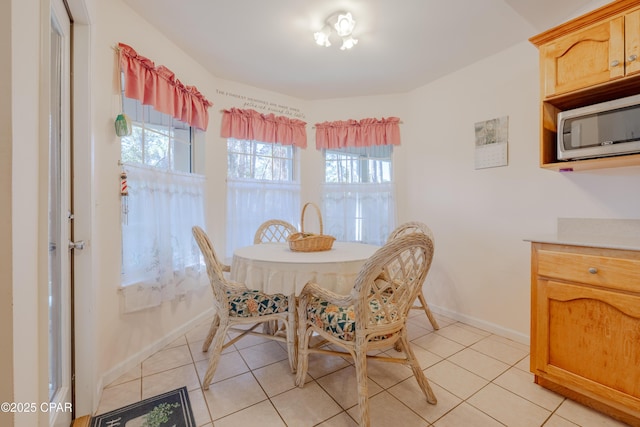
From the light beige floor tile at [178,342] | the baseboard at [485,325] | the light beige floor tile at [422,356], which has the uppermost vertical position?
the baseboard at [485,325]

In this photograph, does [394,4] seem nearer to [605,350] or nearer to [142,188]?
[142,188]

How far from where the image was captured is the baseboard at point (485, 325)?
2.17 meters

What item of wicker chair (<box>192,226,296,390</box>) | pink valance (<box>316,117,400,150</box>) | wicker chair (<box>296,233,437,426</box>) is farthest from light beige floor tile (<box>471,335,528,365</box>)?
pink valance (<box>316,117,400,150</box>)

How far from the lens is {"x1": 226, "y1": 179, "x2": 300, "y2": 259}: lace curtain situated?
2.83m

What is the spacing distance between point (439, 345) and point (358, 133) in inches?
90.0

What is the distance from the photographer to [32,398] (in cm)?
66

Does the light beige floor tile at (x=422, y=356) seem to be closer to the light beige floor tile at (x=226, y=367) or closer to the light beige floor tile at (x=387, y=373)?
the light beige floor tile at (x=387, y=373)

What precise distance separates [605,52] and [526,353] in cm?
196

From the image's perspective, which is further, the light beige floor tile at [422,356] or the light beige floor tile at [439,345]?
the light beige floor tile at [439,345]

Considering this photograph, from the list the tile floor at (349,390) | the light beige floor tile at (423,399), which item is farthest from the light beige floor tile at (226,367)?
the light beige floor tile at (423,399)

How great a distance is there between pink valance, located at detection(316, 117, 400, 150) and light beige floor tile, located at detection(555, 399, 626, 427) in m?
2.51

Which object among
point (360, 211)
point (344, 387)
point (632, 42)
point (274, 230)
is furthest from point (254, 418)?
point (632, 42)

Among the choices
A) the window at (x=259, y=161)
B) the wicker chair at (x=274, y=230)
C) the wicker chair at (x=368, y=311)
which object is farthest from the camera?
the window at (x=259, y=161)

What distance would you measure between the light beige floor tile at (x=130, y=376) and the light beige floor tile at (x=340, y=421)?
4.00 ft
